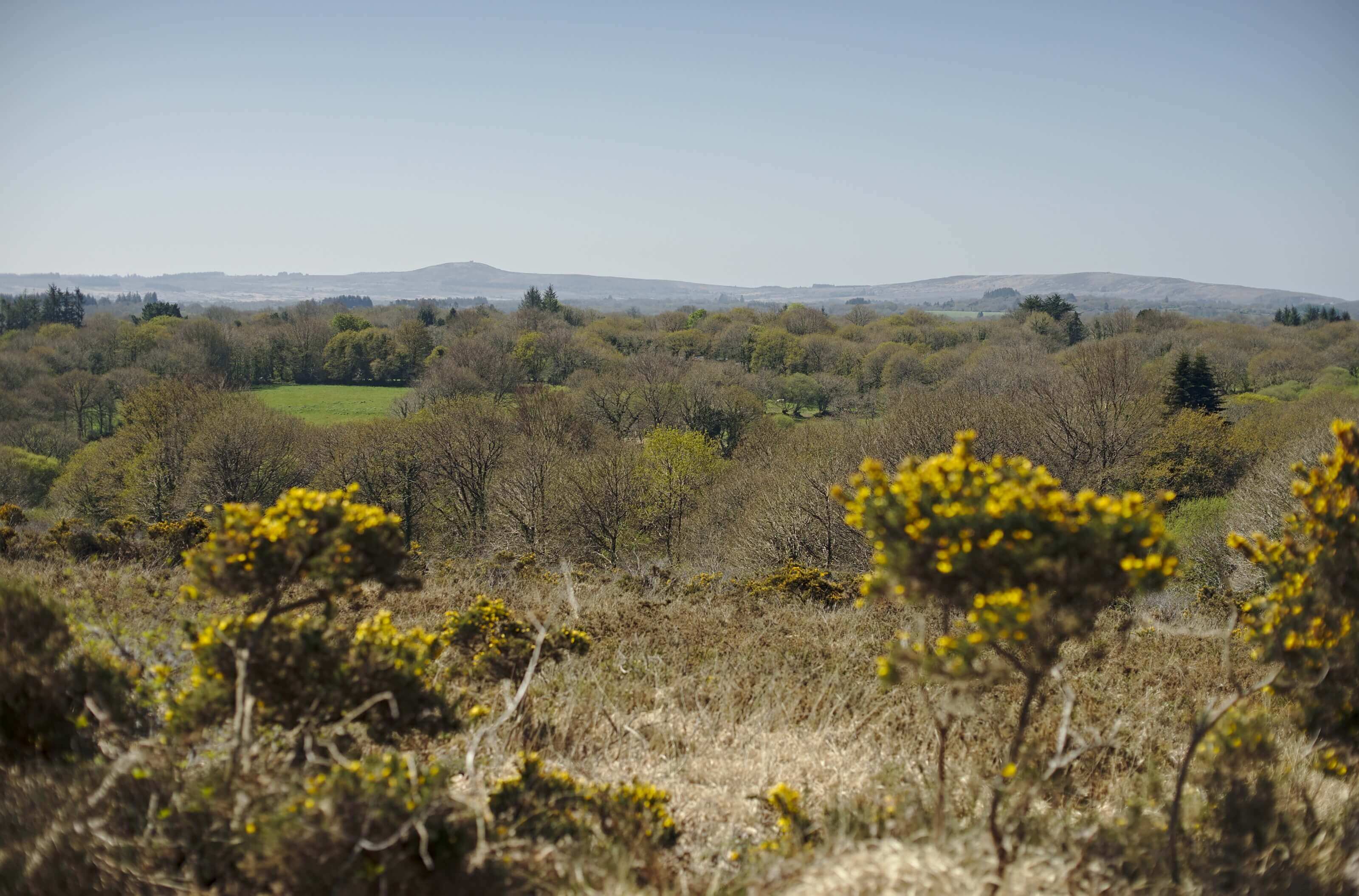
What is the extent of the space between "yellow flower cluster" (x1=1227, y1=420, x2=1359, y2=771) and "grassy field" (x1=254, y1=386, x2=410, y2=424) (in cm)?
4773

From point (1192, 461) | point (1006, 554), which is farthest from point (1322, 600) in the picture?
point (1192, 461)

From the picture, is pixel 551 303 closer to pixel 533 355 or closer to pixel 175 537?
pixel 533 355

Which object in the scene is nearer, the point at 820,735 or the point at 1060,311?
the point at 820,735

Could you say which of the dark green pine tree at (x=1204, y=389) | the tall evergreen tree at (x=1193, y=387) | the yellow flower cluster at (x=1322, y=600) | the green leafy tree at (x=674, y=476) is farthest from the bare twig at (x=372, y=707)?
the dark green pine tree at (x=1204, y=389)

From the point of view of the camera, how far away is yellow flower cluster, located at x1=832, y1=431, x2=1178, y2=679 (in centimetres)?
330

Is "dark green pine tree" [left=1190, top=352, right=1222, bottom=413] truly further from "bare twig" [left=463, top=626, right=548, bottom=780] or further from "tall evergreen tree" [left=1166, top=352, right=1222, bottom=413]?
"bare twig" [left=463, top=626, right=548, bottom=780]

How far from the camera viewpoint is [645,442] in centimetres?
3634

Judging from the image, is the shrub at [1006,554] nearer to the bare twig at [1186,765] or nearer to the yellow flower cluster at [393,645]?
the bare twig at [1186,765]

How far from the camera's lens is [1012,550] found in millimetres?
3326

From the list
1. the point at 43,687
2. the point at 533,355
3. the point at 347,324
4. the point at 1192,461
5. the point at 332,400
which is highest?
the point at 347,324

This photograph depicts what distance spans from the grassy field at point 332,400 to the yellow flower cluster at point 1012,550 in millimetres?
47310

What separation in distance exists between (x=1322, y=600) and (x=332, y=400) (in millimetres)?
61048

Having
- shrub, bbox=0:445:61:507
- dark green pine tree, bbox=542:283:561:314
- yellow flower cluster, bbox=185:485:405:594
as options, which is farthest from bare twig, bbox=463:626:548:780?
dark green pine tree, bbox=542:283:561:314

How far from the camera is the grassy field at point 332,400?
51750 millimetres
